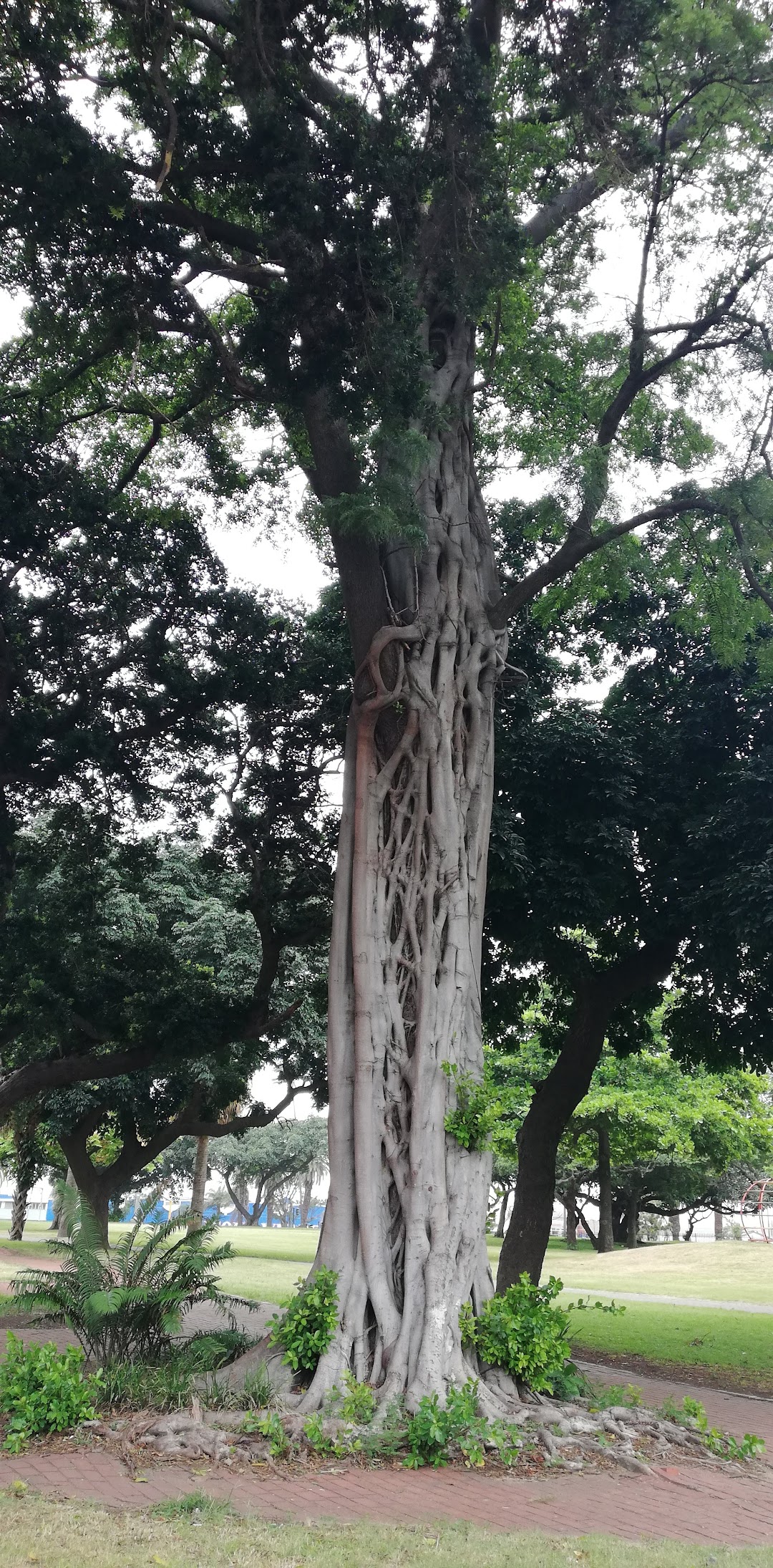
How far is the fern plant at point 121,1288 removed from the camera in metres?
7.12

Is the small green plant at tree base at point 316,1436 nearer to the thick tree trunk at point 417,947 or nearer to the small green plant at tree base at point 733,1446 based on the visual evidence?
the thick tree trunk at point 417,947

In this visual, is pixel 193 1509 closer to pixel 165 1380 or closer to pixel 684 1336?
pixel 165 1380

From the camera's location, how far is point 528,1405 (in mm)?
7113

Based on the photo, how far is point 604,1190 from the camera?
2938cm

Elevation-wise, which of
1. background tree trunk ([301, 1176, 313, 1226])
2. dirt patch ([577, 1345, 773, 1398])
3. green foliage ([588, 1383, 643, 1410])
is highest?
background tree trunk ([301, 1176, 313, 1226])

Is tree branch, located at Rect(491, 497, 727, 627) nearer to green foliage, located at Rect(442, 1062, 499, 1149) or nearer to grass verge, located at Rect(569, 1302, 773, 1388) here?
green foliage, located at Rect(442, 1062, 499, 1149)

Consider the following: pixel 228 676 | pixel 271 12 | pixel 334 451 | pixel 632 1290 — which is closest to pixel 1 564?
pixel 228 676

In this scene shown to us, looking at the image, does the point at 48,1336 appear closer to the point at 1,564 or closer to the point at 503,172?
the point at 1,564

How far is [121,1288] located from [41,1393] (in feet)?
2.77

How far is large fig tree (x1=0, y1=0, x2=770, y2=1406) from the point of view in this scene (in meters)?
7.80

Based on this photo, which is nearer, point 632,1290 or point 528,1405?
point 528,1405

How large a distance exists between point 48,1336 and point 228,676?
23.5 ft

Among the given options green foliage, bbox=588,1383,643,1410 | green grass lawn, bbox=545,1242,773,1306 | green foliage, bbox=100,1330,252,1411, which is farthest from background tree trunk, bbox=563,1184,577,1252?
green foliage, bbox=100,1330,252,1411

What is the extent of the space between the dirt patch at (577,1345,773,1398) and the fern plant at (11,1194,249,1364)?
5.75m
